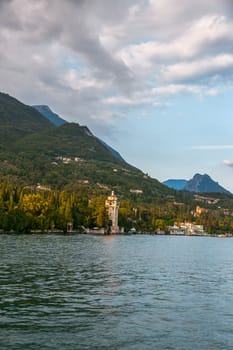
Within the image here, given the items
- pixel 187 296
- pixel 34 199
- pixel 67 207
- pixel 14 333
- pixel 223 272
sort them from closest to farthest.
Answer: pixel 14 333 < pixel 187 296 < pixel 223 272 < pixel 34 199 < pixel 67 207

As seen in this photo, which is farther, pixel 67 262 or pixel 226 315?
pixel 67 262

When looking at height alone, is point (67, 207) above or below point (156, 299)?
above

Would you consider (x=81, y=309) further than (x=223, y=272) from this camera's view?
No

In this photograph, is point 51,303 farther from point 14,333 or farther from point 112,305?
point 14,333

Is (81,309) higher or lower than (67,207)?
lower

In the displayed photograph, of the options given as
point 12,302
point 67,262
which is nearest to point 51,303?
point 12,302

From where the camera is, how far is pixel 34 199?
14862 cm

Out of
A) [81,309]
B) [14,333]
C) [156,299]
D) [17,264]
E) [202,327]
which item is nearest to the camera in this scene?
[14,333]

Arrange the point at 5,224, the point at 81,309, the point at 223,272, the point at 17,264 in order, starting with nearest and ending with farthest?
the point at 81,309, the point at 17,264, the point at 223,272, the point at 5,224

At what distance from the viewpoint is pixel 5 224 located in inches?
4985

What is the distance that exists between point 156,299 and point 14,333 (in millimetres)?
13394

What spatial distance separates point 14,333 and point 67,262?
34.7 m

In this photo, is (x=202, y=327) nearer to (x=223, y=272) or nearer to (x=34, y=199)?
(x=223, y=272)

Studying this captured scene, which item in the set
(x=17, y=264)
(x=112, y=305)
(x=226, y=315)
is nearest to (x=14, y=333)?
(x=112, y=305)
